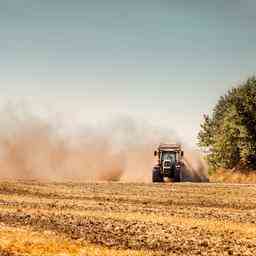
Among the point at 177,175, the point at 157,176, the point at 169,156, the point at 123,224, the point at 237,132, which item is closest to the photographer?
the point at 123,224

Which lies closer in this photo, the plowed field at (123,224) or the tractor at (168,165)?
the plowed field at (123,224)

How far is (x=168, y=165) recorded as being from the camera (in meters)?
49.2

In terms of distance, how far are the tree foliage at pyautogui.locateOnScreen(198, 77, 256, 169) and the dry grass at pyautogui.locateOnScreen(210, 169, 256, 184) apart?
890mm

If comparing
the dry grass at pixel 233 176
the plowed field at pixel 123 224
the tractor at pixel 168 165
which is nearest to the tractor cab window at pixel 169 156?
the tractor at pixel 168 165

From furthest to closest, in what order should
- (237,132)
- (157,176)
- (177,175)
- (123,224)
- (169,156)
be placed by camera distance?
(237,132), (169,156), (157,176), (177,175), (123,224)

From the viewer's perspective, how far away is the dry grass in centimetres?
6750

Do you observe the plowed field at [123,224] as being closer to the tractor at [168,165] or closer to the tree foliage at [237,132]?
the tractor at [168,165]

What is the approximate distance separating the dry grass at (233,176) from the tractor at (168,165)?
18.2m

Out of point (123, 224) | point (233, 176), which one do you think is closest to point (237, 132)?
point (233, 176)

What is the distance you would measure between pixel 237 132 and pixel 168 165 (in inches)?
900

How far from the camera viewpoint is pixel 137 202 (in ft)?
96.3

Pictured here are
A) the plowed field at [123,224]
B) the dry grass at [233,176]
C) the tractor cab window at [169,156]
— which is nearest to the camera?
the plowed field at [123,224]

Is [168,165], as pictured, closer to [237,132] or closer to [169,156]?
[169,156]

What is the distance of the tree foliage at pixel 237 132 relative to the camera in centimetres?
6912
